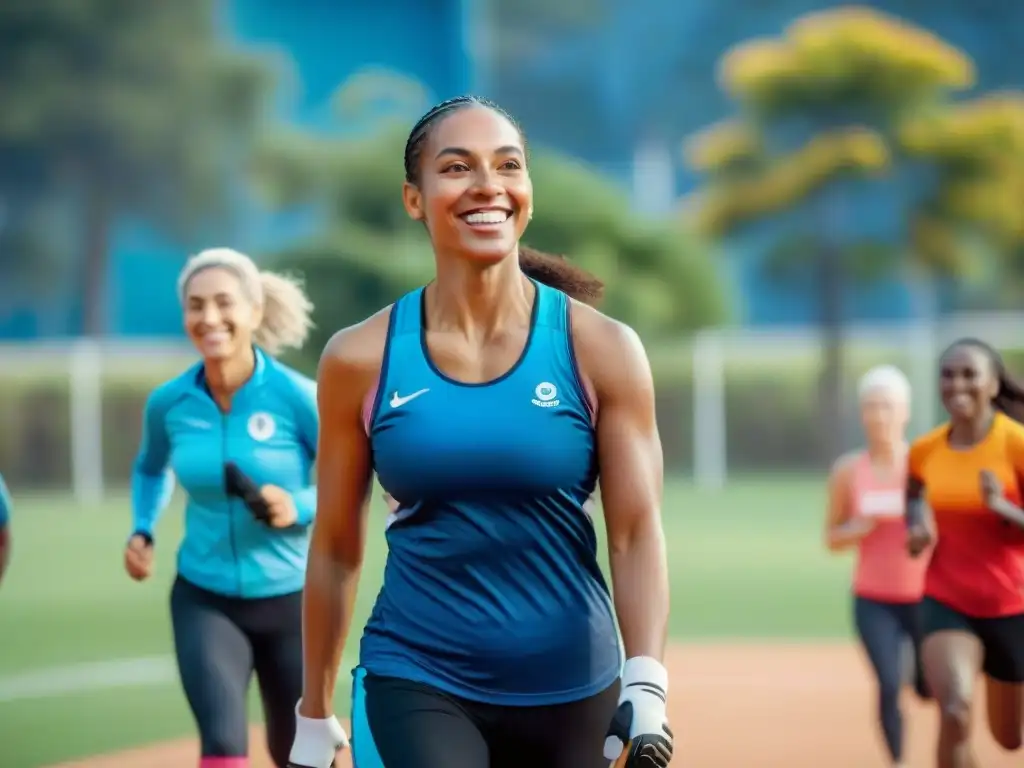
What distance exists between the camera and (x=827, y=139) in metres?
39.1

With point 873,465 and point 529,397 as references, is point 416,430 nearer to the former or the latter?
point 529,397

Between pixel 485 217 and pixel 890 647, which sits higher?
pixel 485 217

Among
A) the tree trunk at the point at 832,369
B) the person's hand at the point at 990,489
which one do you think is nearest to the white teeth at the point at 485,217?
the person's hand at the point at 990,489

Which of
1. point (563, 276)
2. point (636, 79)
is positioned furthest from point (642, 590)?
point (636, 79)

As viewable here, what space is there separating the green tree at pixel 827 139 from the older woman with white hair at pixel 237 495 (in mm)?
32072

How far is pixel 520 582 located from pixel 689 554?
53.4ft

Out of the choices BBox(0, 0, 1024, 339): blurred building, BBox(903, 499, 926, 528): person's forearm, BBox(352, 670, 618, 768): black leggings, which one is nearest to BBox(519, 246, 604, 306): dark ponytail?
BBox(352, 670, 618, 768): black leggings

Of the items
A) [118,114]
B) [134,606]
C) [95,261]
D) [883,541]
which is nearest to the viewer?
[883,541]

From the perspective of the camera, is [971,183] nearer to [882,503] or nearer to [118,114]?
[118,114]

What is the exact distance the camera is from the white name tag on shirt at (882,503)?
8789 mm

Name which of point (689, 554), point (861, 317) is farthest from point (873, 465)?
point (861, 317)

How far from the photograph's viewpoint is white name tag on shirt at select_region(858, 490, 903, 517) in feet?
28.8

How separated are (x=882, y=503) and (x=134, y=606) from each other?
29.3 feet

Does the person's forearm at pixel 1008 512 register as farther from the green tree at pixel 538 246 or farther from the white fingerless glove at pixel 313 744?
the green tree at pixel 538 246
